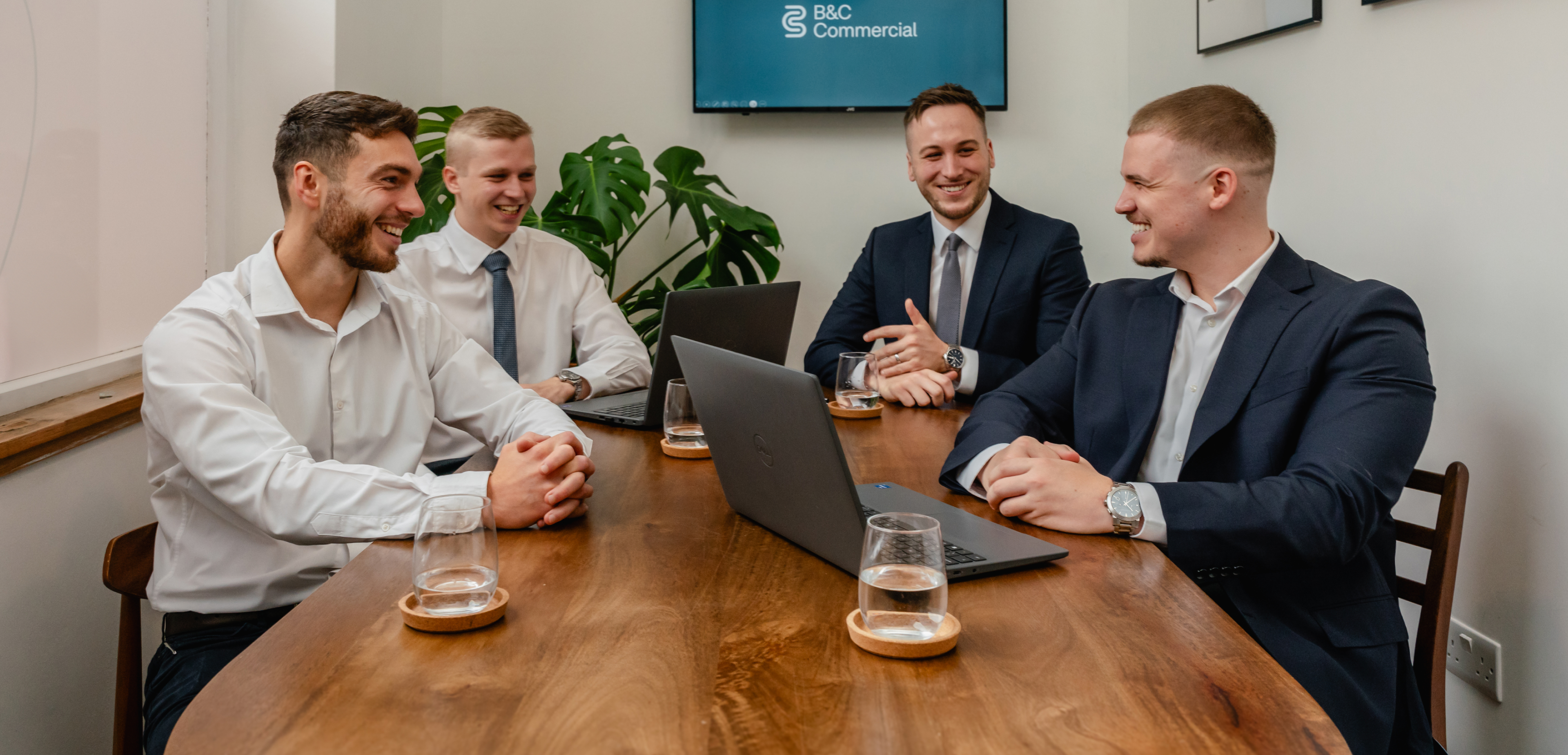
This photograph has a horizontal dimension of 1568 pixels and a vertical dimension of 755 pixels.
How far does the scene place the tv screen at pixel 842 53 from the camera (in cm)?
374

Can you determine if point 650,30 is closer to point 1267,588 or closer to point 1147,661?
point 1267,588

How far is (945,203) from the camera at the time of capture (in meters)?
3.05

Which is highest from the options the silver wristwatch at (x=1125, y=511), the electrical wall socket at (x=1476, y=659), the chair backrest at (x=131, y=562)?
the silver wristwatch at (x=1125, y=511)

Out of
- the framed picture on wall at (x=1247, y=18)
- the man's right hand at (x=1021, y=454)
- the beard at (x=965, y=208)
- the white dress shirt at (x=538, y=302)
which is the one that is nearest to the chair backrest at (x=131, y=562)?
the white dress shirt at (x=538, y=302)

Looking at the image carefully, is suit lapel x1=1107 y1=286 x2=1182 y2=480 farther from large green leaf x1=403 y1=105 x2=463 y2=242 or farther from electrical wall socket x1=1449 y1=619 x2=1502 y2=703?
large green leaf x1=403 y1=105 x2=463 y2=242

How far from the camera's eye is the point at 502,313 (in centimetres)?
282

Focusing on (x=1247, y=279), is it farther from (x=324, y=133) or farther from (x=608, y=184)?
(x=608, y=184)

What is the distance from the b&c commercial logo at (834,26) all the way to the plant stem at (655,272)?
83 centimetres

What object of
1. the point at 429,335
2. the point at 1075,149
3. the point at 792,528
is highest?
the point at 1075,149

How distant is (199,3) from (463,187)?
76cm

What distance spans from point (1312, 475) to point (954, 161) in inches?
71.3

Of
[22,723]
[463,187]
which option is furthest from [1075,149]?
[22,723]

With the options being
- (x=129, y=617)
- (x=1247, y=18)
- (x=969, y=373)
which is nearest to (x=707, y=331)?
(x=969, y=373)

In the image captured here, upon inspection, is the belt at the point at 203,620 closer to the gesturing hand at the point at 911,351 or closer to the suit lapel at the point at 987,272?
the gesturing hand at the point at 911,351
